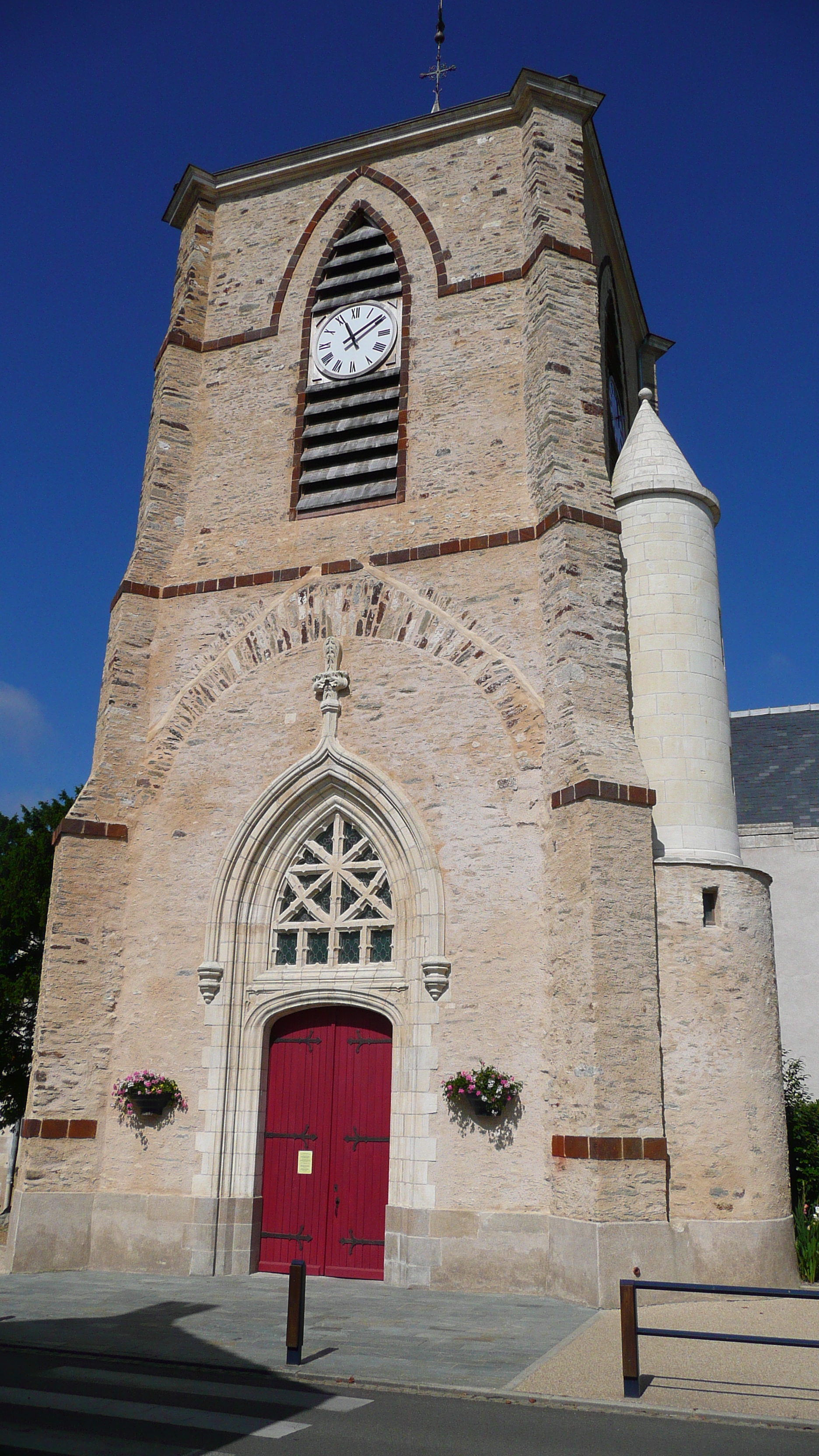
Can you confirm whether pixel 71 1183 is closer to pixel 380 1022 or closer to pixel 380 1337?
pixel 380 1022

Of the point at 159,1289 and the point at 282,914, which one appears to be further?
the point at 282,914

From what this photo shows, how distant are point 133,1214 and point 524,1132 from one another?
3.95 meters

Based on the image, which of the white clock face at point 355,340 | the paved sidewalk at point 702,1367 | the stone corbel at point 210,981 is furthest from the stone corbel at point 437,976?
the white clock face at point 355,340

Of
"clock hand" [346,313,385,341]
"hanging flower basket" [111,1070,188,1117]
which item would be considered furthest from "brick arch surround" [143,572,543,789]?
"clock hand" [346,313,385,341]

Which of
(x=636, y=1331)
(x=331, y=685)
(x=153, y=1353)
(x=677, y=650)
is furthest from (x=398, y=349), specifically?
(x=636, y=1331)

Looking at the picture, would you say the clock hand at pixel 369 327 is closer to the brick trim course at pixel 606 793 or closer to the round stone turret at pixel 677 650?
the round stone turret at pixel 677 650

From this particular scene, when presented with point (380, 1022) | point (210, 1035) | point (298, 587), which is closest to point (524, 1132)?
point (380, 1022)

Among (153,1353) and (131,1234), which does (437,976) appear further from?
(153,1353)

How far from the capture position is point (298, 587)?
1230 cm

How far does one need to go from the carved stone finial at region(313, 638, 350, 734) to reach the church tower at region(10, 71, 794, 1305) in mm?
35

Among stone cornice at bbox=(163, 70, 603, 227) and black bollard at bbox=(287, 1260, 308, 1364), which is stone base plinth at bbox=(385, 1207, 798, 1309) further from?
stone cornice at bbox=(163, 70, 603, 227)

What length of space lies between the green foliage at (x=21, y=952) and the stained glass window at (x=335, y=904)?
652cm

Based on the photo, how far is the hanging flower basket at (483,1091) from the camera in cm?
940

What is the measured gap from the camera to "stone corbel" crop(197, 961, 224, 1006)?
10820mm
